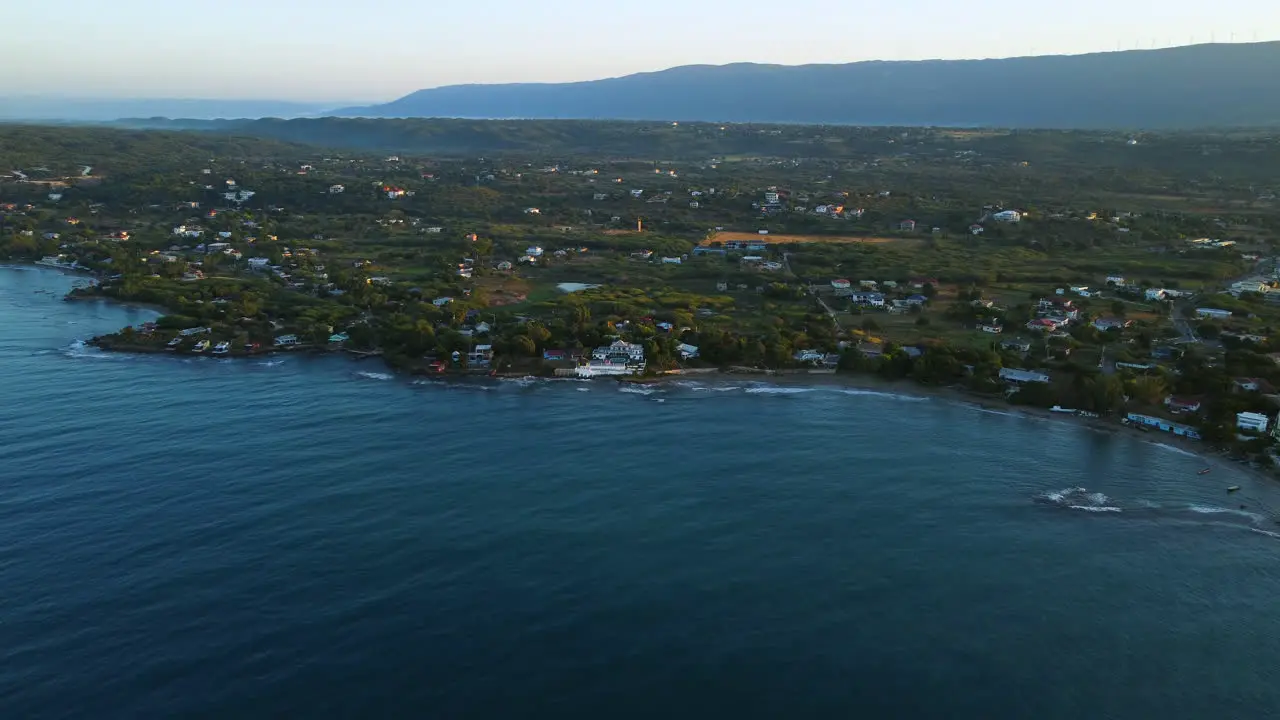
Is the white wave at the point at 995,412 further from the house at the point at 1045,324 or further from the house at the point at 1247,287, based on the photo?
the house at the point at 1247,287

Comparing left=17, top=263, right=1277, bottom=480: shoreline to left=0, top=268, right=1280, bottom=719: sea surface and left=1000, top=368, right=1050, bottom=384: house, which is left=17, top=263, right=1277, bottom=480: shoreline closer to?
left=0, top=268, right=1280, bottom=719: sea surface

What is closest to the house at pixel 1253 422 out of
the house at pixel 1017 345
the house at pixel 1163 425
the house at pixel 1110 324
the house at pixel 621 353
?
the house at pixel 1163 425

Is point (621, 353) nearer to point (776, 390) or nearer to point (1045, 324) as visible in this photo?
point (776, 390)

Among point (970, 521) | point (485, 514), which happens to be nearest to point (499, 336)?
point (485, 514)

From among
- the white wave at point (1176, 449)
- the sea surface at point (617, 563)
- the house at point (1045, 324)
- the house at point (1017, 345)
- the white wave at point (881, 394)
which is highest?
the house at point (1045, 324)

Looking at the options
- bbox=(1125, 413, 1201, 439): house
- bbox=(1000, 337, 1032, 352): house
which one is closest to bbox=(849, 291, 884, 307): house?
bbox=(1000, 337, 1032, 352): house
